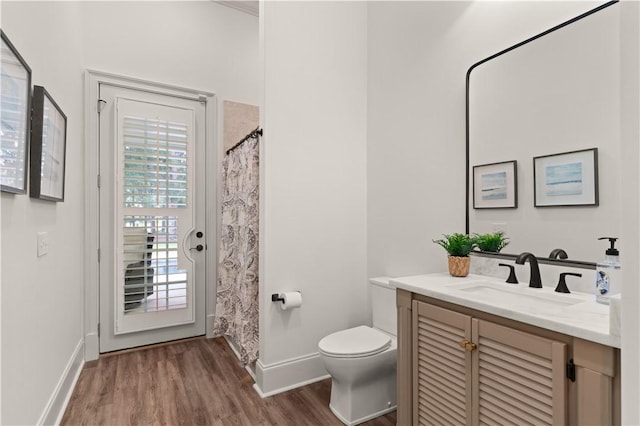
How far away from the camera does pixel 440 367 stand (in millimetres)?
1469

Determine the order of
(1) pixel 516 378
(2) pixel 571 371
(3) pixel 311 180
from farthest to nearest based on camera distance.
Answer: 1. (3) pixel 311 180
2. (1) pixel 516 378
3. (2) pixel 571 371

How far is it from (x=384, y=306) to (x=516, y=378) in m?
1.13

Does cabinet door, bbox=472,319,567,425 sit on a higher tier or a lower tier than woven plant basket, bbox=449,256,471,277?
lower

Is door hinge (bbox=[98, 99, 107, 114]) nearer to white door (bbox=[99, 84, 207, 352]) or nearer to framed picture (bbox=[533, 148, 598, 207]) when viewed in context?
white door (bbox=[99, 84, 207, 352])

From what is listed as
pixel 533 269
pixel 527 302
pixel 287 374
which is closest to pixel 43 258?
pixel 287 374

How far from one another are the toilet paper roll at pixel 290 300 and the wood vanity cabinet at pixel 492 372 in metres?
0.81

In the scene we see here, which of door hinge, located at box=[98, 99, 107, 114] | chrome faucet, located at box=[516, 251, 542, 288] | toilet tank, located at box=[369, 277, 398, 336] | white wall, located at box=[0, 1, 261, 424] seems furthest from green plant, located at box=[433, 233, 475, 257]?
door hinge, located at box=[98, 99, 107, 114]

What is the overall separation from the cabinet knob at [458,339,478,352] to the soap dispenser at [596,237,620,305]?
1.61 feet

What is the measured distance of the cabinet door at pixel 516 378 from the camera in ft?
3.45

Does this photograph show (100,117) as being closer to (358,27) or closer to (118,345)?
(118,345)

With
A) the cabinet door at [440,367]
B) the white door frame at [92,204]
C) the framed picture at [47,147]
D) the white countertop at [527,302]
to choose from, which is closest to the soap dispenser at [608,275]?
the white countertop at [527,302]

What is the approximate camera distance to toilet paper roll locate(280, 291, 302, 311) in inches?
88.7

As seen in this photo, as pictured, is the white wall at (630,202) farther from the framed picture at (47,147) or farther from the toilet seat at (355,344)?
the framed picture at (47,147)

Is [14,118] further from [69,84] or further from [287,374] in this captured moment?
[287,374]
